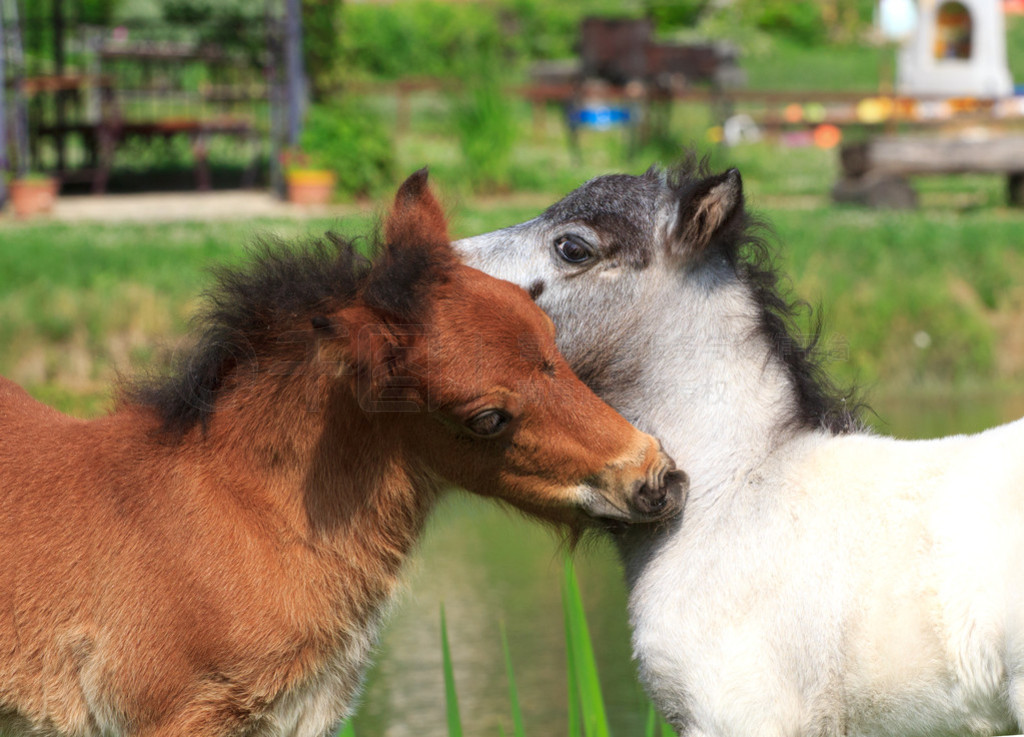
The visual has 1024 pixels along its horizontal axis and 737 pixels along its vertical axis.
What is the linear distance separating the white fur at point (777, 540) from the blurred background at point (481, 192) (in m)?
0.56

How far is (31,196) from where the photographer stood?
46.4 feet

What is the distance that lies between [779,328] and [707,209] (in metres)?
0.46

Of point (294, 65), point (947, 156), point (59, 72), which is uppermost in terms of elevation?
point (294, 65)

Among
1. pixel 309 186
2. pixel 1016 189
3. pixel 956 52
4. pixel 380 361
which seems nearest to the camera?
pixel 380 361

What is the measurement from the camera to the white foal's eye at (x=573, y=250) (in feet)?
12.7

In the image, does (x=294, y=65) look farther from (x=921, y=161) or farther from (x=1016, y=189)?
(x=1016, y=189)

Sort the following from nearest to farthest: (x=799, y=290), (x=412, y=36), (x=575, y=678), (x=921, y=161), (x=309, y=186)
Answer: (x=575, y=678) < (x=799, y=290) < (x=921, y=161) < (x=309, y=186) < (x=412, y=36)

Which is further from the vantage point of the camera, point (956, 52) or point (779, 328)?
point (956, 52)

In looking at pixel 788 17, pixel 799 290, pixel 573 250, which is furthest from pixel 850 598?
pixel 788 17

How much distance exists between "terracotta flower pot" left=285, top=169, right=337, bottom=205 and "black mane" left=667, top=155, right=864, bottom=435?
1171cm

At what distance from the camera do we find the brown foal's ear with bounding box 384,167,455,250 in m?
3.49

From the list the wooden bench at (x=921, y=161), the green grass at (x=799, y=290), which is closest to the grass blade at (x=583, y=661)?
the green grass at (x=799, y=290)

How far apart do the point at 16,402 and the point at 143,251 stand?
734cm

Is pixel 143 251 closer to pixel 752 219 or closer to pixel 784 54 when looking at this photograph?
pixel 752 219
